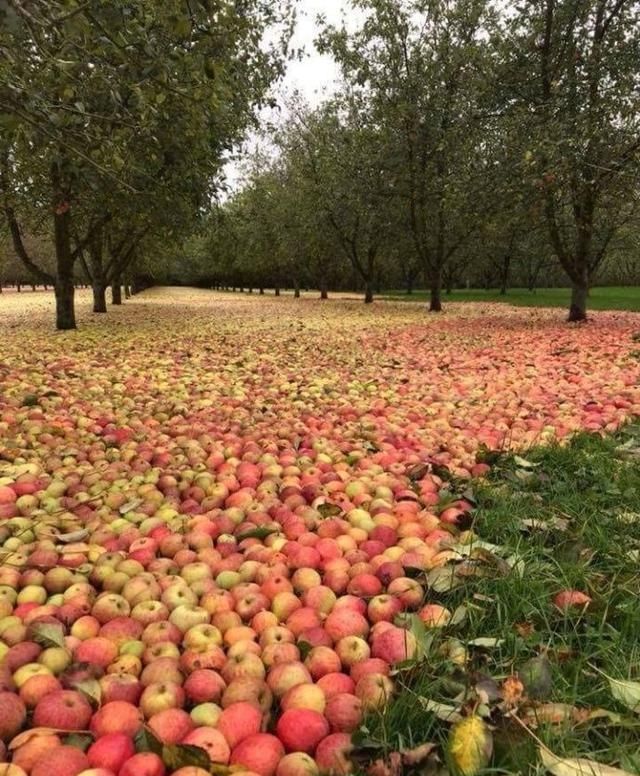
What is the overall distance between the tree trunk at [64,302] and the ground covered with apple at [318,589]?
916 centimetres

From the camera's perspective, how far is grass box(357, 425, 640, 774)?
1729 millimetres

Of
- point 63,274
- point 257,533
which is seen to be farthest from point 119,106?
point 63,274

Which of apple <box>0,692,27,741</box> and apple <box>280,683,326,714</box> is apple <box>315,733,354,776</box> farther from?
apple <box>0,692,27,741</box>

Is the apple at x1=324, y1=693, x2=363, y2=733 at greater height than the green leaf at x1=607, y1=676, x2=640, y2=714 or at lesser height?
lesser

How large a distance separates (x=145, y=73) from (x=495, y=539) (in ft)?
12.5

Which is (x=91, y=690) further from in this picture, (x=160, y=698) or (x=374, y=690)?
(x=374, y=690)

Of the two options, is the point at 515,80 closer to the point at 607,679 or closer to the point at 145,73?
the point at 145,73

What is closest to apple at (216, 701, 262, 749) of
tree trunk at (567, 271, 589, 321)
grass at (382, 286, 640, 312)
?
tree trunk at (567, 271, 589, 321)

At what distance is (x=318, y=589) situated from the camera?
245 centimetres

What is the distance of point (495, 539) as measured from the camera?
119 inches

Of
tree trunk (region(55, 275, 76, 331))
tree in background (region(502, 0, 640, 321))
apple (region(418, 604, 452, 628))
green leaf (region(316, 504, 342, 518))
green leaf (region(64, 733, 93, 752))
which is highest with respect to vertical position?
tree in background (region(502, 0, 640, 321))

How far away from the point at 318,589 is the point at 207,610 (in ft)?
1.48

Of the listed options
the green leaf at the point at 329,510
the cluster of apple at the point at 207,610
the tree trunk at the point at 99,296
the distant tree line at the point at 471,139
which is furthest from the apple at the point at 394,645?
the tree trunk at the point at 99,296

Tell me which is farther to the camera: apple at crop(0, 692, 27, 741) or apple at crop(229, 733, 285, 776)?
apple at crop(0, 692, 27, 741)
